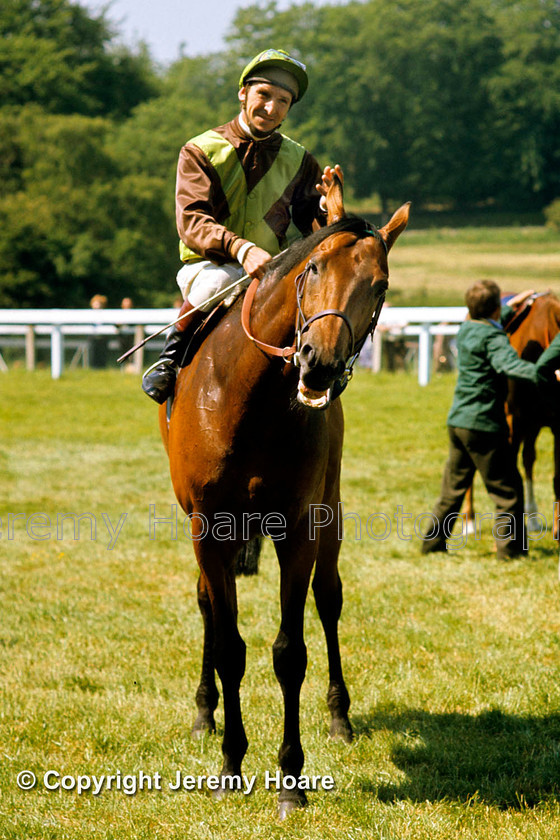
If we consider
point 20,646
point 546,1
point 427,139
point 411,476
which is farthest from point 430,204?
point 20,646

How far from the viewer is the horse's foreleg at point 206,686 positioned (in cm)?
464

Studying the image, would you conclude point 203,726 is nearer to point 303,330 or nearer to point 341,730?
point 341,730

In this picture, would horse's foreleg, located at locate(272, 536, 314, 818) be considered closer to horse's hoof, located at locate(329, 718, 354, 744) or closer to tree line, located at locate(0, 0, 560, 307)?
horse's hoof, located at locate(329, 718, 354, 744)

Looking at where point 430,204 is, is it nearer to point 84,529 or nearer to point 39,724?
point 84,529

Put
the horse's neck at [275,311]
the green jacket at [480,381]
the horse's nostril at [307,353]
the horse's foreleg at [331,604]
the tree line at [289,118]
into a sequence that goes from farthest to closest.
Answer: the tree line at [289,118]
the green jacket at [480,381]
the horse's foreleg at [331,604]
the horse's neck at [275,311]
the horse's nostril at [307,353]

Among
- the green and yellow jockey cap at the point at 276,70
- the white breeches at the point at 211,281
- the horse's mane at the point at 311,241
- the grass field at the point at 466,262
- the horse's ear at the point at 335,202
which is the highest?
the green and yellow jockey cap at the point at 276,70

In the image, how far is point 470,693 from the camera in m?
4.96

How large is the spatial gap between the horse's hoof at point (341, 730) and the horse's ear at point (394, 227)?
2.45 meters

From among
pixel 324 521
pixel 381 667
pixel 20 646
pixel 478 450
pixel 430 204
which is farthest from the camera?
pixel 430 204

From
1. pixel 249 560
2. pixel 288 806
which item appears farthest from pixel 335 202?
pixel 288 806

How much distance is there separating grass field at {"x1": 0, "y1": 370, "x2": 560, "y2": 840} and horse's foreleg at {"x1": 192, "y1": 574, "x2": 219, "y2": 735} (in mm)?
106

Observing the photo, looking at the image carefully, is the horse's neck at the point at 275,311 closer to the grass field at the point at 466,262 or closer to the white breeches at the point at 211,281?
the white breeches at the point at 211,281

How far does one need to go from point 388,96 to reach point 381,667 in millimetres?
59675

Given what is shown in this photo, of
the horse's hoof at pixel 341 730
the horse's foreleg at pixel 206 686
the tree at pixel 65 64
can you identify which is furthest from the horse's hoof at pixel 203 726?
the tree at pixel 65 64
